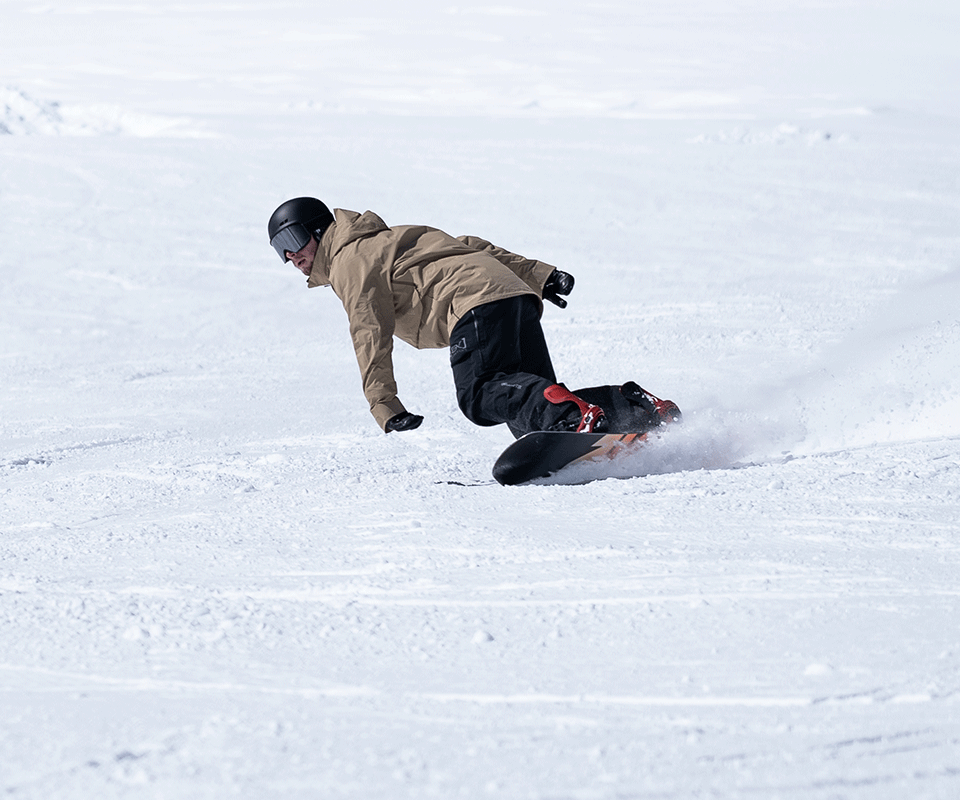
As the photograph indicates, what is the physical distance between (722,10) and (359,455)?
60.6ft

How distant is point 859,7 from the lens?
65.4ft

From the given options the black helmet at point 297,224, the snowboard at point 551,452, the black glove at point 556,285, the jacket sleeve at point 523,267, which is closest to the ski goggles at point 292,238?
the black helmet at point 297,224

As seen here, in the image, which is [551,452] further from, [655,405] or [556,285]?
[556,285]

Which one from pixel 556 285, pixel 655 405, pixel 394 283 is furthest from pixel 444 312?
pixel 655 405

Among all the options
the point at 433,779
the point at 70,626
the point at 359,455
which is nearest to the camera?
the point at 433,779

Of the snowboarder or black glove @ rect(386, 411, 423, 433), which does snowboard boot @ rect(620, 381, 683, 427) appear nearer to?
the snowboarder

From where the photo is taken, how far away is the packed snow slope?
70.6 inches

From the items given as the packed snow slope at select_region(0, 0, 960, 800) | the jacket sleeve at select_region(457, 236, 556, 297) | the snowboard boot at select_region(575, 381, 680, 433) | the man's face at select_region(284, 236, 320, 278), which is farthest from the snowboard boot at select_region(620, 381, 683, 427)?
the man's face at select_region(284, 236, 320, 278)

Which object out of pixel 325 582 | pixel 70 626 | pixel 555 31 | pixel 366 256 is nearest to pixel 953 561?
pixel 325 582

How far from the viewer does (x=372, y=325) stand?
397 centimetres

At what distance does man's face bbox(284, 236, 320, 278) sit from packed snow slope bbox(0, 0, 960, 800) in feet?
2.80

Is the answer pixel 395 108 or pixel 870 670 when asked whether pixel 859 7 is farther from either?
pixel 870 670

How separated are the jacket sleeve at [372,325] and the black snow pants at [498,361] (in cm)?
27

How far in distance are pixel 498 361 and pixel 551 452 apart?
0.48 meters
